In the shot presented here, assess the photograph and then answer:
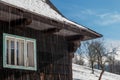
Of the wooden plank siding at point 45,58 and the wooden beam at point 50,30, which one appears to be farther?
the wooden beam at point 50,30

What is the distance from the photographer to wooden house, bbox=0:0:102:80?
11322mm

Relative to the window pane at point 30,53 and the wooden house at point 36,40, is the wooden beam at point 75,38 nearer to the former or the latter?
the wooden house at point 36,40

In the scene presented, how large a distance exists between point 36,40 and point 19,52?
3.09 feet

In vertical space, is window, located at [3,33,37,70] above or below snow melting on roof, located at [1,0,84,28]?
below

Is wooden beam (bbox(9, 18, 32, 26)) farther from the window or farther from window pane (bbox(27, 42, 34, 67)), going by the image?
window pane (bbox(27, 42, 34, 67))

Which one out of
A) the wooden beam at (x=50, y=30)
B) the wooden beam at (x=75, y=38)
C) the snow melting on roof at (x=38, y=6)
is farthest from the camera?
the wooden beam at (x=75, y=38)

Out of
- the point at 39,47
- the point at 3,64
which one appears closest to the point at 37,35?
the point at 39,47

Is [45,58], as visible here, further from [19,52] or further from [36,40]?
[19,52]

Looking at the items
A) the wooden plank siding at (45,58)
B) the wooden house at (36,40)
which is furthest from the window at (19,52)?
the wooden plank siding at (45,58)

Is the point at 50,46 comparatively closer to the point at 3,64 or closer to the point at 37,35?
the point at 37,35

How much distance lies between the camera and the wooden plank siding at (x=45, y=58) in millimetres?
11688

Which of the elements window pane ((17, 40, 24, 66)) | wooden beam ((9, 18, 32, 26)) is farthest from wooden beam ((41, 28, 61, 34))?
wooden beam ((9, 18, 32, 26))

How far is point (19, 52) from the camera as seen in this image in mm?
12164

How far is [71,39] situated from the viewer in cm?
1423
